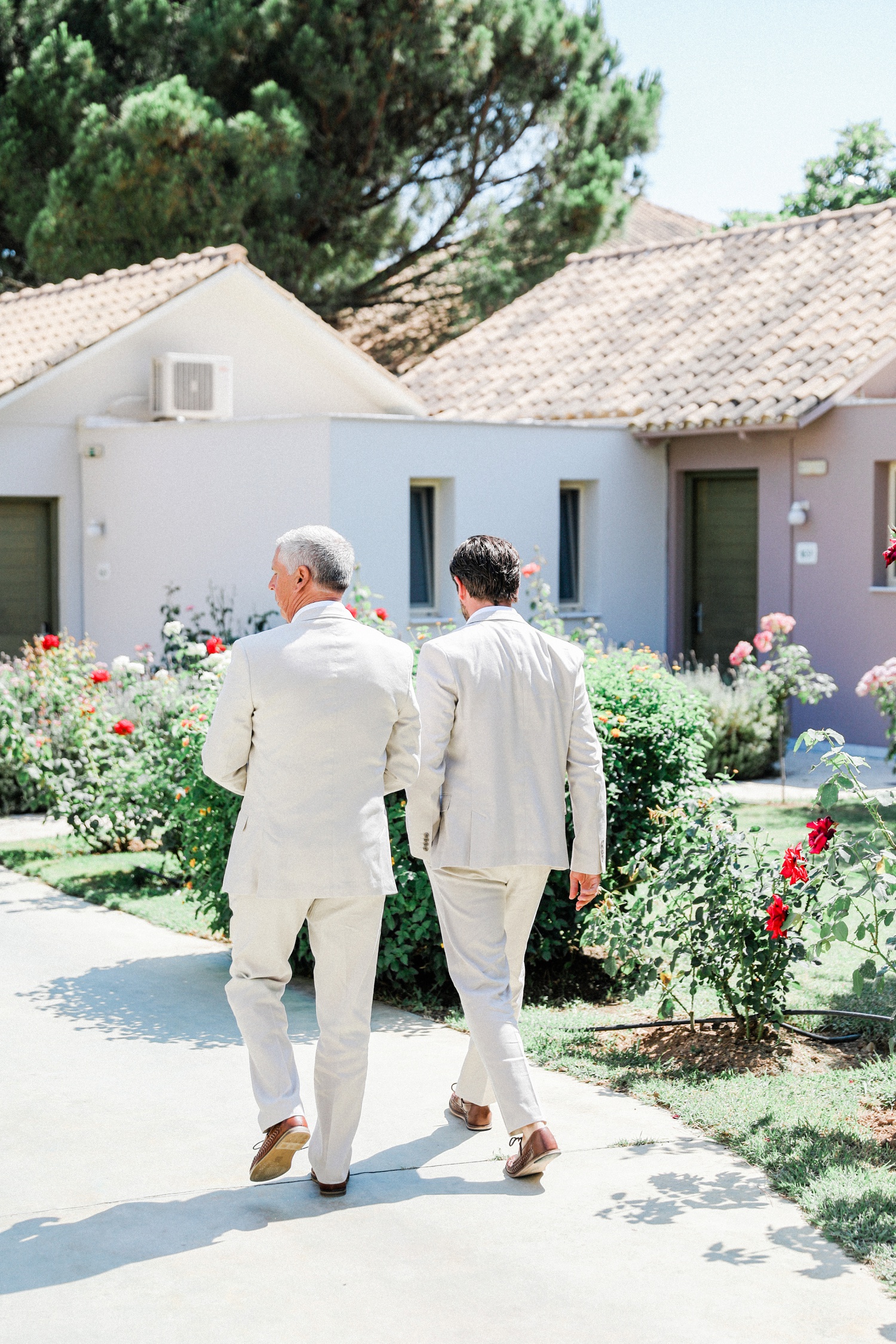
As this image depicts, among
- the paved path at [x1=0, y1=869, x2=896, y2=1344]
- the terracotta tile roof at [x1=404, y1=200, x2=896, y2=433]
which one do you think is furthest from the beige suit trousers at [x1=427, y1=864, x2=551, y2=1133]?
the terracotta tile roof at [x1=404, y1=200, x2=896, y2=433]

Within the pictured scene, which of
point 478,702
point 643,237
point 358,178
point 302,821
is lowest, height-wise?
point 302,821

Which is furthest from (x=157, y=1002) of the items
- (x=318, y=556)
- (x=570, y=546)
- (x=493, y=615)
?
(x=570, y=546)

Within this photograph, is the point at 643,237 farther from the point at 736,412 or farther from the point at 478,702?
the point at 478,702

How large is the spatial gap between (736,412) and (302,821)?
11.5 metres

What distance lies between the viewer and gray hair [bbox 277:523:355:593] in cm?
448

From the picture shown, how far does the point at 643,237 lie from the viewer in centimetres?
3581

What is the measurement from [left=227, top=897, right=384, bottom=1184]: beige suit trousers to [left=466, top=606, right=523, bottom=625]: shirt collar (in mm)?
921

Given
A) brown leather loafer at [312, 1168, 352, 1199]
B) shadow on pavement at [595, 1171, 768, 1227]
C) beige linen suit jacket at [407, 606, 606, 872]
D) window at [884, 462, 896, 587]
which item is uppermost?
window at [884, 462, 896, 587]

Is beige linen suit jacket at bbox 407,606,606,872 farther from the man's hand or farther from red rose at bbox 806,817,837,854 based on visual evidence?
red rose at bbox 806,817,837,854

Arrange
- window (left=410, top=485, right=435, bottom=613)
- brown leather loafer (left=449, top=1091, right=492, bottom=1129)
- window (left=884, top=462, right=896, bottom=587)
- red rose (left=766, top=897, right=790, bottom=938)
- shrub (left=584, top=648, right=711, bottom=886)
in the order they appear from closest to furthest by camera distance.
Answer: brown leather loafer (left=449, top=1091, right=492, bottom=1129) → red rose (left=766, top=897, right=790, bottom=938) → shrub (left=584, top=648, right=711, bottom=886) → window (left=884, top=462, right=896, bottom=587) → window (left=410, top=485, right=435, bottom=613)

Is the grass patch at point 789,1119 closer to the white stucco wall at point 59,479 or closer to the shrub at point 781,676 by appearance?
the shrub at point 781,676

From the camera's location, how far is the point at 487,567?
478cm

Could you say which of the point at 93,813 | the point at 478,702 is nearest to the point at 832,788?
the point at 478,702

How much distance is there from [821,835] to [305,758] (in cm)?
161
